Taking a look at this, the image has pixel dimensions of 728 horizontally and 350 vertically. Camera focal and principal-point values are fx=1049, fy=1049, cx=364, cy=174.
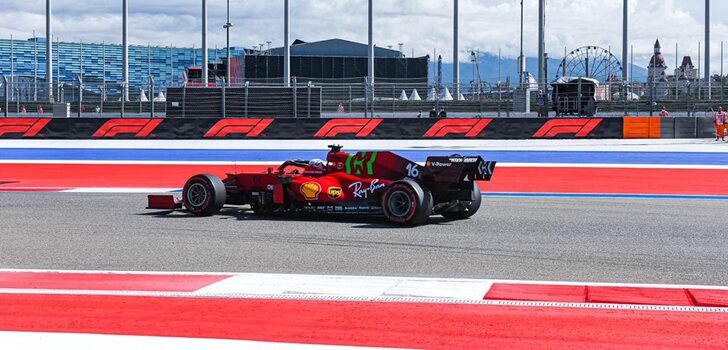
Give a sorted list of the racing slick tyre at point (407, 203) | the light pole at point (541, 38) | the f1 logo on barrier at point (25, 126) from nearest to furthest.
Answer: the racing slick tyre at point (407, 203) < the f1 logo on barrier at point (25, 126) < the light pole at point (541, 38)

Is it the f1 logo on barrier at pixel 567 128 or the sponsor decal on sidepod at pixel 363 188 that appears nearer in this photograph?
the sponsor decal on sidepod at pixel 363 188

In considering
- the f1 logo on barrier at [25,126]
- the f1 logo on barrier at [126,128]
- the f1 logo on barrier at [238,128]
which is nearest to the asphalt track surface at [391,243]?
the f1 logo on barrier at [238,128]

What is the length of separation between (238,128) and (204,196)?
23.5 meters

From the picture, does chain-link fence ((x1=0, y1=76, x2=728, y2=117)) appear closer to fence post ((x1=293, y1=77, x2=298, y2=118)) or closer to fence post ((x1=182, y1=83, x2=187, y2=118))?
fence post ((x1=293, y1=77, x2=298, y2=118))

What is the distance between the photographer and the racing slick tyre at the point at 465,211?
12156 millimetres

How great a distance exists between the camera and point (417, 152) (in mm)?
28625

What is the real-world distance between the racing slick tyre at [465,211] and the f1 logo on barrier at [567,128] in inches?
919

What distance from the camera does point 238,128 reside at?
35781 millimetres

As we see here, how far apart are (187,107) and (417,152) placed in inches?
475

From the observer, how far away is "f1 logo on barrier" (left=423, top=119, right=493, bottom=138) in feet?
115

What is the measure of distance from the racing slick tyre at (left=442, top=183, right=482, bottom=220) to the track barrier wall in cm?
2283

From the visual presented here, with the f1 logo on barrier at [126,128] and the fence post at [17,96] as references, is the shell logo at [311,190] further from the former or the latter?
the fence post at [17,96]

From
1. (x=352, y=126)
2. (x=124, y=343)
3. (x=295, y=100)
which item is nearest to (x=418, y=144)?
(x=352, y=126)

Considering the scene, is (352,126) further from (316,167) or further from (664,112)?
(316,167)
